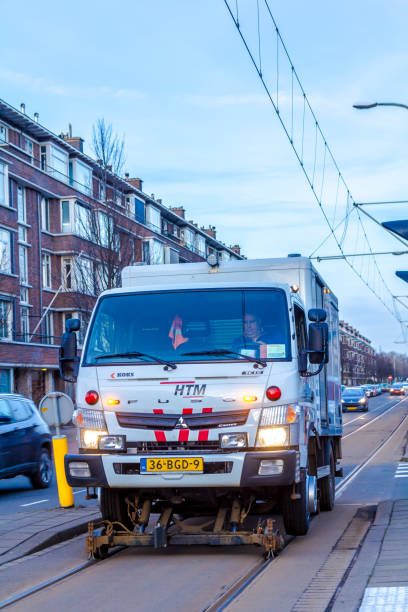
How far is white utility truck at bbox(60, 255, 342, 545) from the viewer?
791 cm

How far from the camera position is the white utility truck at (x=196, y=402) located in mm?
7914

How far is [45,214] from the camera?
160 feet

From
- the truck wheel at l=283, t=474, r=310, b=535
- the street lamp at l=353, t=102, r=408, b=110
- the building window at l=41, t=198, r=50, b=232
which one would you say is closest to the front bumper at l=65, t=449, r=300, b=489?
the truck wheel at l=283, t=474, r=310, b=535

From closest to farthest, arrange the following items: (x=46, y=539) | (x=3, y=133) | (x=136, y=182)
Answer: (x=46, y=539)
(x=3, y=133)
(x=136, y=182)

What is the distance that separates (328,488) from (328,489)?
0.03 metres

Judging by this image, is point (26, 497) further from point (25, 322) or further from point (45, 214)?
point (45, 214)

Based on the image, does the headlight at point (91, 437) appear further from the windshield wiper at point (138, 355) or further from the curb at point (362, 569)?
the curb at point (362, 569)

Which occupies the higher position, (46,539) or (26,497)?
(46,539)

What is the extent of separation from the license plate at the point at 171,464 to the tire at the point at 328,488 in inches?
162

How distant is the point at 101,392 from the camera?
8.16 m

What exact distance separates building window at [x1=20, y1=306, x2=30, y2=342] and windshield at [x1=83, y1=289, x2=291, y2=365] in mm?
36919

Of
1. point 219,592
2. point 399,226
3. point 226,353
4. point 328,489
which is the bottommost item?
point 219,592

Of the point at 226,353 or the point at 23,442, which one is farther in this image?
the point at 23,442

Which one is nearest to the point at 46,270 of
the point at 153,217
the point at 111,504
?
the point at 153,217
